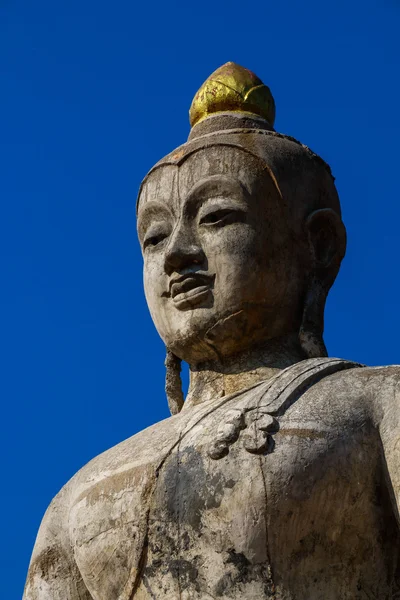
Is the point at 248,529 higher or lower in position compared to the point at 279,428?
lower

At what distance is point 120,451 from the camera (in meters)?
9.98

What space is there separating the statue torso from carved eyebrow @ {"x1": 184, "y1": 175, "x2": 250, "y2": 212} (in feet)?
5.18

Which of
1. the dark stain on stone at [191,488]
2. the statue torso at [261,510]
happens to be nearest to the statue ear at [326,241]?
the statue torso at [261,510]

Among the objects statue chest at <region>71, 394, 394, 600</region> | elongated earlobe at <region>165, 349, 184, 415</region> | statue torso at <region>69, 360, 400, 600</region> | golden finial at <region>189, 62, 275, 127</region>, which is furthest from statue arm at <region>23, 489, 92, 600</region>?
golden finial at <region>189, 62, 275, 127</region>

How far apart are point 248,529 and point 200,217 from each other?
8.36 feet

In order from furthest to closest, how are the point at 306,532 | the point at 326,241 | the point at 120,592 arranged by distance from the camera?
the point at 326,241 → the point at 120,592 → the point at 306,532

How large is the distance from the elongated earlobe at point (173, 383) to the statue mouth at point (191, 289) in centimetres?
70

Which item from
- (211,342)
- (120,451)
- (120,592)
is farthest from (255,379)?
(120,592)

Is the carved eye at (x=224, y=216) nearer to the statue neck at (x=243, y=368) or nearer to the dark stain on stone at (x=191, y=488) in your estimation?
the statue neck at (x=243, y=368)

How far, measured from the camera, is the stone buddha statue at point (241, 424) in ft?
29.0

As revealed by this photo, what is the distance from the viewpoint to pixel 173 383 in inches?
424

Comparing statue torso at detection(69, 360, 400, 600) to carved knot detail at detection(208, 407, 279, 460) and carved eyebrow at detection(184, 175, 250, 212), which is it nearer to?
carved knot detail at detection(208, 407, 279, 460)

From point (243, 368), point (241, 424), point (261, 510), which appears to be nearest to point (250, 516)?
point (261, 510)

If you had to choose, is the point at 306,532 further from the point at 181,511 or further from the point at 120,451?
the point at 120,451
